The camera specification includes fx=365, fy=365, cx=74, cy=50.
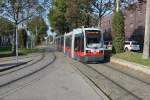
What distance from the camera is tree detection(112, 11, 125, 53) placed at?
3562 cm

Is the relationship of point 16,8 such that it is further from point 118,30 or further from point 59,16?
point 59,16

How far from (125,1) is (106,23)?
2437 inches

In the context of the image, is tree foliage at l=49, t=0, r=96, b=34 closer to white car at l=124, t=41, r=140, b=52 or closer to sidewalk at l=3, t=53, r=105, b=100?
white car at l=124, t=41, r=140, b=52

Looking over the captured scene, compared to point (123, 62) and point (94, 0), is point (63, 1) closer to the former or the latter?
point (94, 0)

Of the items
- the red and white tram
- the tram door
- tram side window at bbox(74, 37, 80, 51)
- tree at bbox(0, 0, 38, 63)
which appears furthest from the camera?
tree at bbox(0, 0, 38, 63)

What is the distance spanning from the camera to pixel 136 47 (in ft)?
182

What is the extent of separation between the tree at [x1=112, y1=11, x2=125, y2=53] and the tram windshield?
575cm

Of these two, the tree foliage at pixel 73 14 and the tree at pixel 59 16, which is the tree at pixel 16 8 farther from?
the tree at pixel 59 16

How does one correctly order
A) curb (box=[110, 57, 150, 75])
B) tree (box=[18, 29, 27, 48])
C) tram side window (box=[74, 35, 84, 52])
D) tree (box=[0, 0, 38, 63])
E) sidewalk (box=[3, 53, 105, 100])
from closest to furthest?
1. sidewalk (box=[3, 53, 105, 100])
2. curb (box=[110, 57, 150, 75])
3. tram side window (box=[74, 35, 84, 52])
4. tree (box=[0, 0, 38, 63])
5. tree (box=[18, 29, 27, 48])

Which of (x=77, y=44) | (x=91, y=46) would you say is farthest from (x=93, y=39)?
(x=77, y=44)

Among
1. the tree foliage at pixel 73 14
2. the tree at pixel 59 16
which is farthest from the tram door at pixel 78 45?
the tree at pixel 59 16

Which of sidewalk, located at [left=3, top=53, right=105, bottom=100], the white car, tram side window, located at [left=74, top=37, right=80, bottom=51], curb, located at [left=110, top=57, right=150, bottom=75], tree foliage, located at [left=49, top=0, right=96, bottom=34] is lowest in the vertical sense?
sidewalk, located at [left=3, top=53, right=105, bottom=100]

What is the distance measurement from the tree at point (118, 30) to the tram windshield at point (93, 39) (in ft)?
18.9

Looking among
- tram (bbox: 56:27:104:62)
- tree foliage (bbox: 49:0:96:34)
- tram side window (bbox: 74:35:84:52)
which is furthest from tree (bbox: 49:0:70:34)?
tram (bbox: 56:27:104:62)
